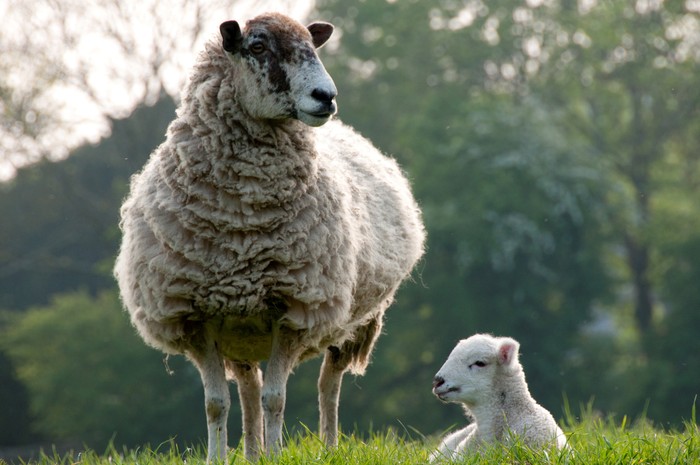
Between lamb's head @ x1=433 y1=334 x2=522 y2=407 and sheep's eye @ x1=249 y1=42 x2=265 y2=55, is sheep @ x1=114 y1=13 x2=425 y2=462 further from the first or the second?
lamb's head @ x1=433 y1=334 x2=522 y2=407

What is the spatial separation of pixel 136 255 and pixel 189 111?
0.81m

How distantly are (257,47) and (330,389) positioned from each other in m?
2.58

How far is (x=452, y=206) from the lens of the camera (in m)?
27.1

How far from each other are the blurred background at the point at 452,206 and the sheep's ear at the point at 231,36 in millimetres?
16910

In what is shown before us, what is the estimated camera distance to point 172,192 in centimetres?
582

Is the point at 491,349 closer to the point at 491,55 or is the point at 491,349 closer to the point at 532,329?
the point at 532,329

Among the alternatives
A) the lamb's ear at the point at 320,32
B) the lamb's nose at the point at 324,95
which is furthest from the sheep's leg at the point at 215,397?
the lamb's ear at the point at 320,32

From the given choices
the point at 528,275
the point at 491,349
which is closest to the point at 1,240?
the point at 528,275

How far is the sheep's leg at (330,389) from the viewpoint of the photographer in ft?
23.9

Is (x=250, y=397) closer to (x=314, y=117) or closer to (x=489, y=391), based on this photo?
(x=489, y=391)

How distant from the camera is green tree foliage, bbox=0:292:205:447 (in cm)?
2577

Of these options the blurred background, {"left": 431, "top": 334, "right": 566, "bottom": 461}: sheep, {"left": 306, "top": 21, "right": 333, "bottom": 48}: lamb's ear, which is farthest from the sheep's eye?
the blurred background

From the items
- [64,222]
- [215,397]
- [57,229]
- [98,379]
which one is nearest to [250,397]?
[215,397]

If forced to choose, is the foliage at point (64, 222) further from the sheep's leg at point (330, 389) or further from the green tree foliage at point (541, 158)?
the sheep's leg at point (330, 389)
